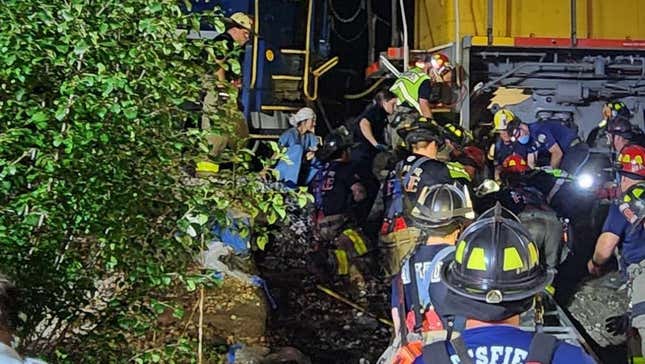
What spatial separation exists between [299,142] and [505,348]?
247 inches

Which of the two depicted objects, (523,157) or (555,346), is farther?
(523,157)

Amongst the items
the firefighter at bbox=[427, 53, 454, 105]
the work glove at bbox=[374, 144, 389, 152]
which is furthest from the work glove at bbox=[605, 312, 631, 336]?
the work glove at bbox=[374, 144, 389, 152]

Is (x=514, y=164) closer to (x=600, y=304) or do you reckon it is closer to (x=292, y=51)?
(x=600, y=304)

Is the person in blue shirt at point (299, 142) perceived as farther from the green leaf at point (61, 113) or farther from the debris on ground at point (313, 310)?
the green leaf at point (61, 113)

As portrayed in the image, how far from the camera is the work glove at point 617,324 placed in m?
6.44

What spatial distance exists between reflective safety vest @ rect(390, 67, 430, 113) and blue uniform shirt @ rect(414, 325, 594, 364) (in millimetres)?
4928

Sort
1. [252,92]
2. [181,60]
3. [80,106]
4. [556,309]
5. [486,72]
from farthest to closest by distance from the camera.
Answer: [252,92], [486,72], [556,309], [181,60], [80,106]

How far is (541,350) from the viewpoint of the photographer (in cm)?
230

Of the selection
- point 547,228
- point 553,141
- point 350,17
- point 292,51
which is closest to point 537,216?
point 547,228

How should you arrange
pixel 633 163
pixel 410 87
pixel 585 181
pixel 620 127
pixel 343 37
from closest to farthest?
pixel 633 163 < pixel 620 127 < pixel 410 87 < pixel 585 181 < pixel 343 37

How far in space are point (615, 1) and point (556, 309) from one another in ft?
13.1

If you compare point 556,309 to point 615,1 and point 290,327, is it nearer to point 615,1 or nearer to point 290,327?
point 290,327

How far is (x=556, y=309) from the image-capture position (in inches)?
214

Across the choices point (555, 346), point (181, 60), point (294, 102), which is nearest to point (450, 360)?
point (555, 346)
